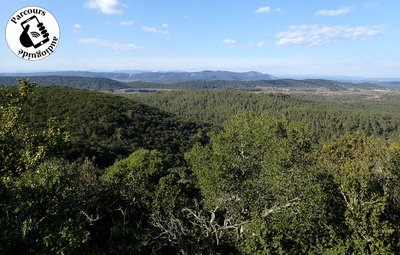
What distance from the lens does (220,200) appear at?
59.3 feet

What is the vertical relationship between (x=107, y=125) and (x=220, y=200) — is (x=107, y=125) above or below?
below

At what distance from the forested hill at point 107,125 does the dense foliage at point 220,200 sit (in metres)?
49.1

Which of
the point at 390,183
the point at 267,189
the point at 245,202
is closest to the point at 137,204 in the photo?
the point at 245,202

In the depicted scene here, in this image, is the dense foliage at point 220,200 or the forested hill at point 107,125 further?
the forested hill at point 107,125

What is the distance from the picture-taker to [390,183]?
19953 mm

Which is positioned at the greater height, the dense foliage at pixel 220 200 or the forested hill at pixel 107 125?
the dense foliage at pixel 220 200

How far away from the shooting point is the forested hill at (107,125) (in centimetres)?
7131

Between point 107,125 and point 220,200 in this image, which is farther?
point 107,125

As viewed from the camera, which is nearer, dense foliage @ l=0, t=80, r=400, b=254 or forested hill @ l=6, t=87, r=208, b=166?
dense foliage @ l=0, t=80, r=400, b=254

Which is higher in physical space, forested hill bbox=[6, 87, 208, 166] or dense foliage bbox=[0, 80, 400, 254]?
dense foliage bbox=[0, 80, 400, 254]

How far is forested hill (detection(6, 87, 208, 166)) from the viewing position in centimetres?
7131

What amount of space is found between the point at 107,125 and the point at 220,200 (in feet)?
235

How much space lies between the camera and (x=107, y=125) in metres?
85.5

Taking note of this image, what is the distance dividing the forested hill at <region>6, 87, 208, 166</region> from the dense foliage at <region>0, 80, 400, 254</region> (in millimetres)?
49071
